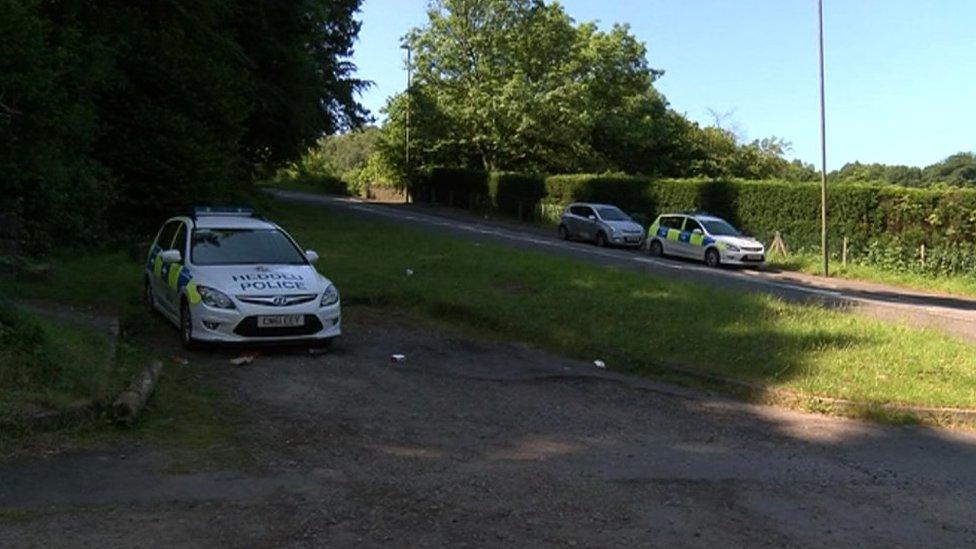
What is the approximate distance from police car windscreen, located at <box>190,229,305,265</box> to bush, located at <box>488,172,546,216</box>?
37.6m

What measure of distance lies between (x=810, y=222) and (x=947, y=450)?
2631 centimetres

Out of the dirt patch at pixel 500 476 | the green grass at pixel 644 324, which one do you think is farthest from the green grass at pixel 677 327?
the dirt patch at pixel 500 476

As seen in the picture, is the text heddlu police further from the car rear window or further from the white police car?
the car rear window

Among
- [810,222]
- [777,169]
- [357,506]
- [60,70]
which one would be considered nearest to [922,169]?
[777,169]

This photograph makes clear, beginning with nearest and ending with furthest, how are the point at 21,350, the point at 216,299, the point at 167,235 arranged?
1. the point at 21,350
2. the point at 216,299
3. the point at 167,235

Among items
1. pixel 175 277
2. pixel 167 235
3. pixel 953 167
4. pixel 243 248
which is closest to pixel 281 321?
pixel 243 248

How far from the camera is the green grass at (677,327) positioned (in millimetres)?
9672

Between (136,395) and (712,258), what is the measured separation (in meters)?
25.0

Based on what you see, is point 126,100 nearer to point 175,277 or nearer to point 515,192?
point 175,277

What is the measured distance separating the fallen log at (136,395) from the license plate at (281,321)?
1.74 metres

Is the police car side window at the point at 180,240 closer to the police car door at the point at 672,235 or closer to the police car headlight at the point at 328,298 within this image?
the police car headlight at the point at 328,298

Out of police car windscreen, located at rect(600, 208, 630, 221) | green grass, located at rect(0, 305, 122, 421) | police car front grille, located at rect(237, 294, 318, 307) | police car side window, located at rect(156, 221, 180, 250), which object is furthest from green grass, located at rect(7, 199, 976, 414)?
police car windscreen, located at rect(600, 208, 630, 221)

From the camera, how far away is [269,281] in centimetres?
1009

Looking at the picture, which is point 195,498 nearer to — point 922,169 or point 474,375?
point 474,375
